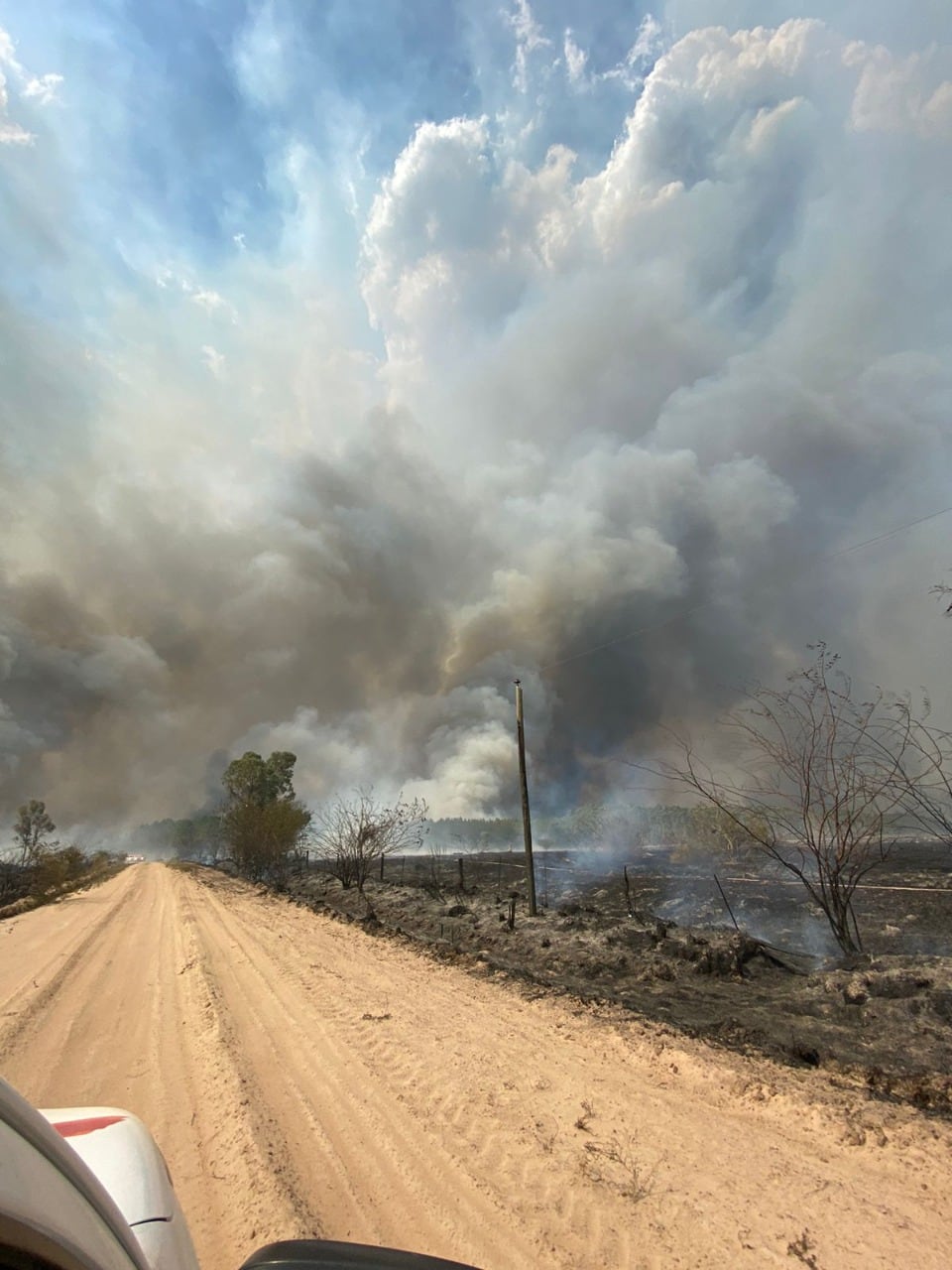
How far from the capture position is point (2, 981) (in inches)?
369

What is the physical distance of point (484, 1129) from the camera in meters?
4.43

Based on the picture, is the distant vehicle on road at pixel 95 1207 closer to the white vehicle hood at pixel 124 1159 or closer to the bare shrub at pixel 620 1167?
the white vehicle hood at pixel 124 1159

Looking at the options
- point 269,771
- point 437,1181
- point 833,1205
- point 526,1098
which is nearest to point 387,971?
point 526,1098

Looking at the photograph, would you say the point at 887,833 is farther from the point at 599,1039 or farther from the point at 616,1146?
the point at 616,1146

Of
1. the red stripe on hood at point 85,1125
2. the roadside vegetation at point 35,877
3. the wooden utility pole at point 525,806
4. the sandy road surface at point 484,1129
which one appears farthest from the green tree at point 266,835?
the red stripe on hood at point 85,1125

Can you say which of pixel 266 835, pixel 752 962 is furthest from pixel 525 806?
pixel 266 835

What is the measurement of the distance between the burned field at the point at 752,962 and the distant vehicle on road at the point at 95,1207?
5541mm

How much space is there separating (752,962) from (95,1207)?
34.0ft

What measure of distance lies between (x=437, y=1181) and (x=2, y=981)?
31.5 ft

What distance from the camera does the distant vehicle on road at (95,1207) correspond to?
812mm

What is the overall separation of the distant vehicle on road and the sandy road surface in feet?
7.22

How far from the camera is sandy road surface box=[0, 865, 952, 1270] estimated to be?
10.9ft

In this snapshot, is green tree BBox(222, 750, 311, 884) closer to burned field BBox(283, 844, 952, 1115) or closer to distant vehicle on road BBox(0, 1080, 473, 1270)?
burned field BBox(283, 844, 952, 1115)

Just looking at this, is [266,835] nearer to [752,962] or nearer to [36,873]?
[36,873]
